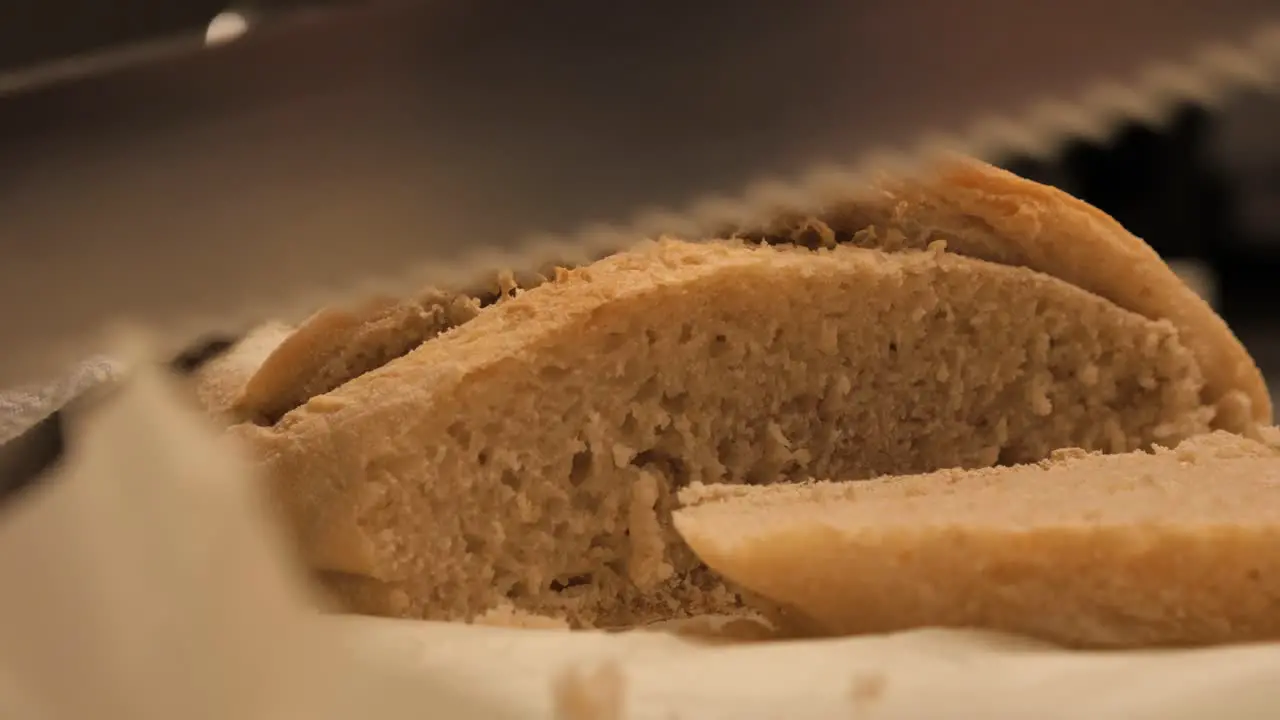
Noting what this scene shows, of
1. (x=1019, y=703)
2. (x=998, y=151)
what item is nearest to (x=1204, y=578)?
(x=1019, y=703)

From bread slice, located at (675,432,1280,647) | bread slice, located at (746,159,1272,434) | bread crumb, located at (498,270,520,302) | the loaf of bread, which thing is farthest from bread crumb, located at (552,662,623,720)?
bread slice, located at (746,159,1272,434)

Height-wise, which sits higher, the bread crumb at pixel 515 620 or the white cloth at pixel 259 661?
the white cloth at pixel 259 661

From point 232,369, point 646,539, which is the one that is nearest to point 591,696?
point 646,539

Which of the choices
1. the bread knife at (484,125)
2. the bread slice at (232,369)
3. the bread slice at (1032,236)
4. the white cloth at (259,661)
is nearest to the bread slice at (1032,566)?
the white cloth at (259,661)

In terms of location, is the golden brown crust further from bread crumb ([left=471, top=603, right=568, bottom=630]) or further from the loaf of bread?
bread crumb ([left=471, top=603, right=568, bottom=630])

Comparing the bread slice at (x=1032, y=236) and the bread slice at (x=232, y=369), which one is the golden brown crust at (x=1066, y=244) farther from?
the bread slice at (x=232, y=369)

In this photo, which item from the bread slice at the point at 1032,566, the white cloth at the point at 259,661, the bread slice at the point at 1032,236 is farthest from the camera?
the bread slice at the point at 1032,236

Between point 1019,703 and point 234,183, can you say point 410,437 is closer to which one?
point 234,183

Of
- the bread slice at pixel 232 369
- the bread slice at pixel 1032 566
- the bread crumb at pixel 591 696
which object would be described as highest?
the bread slice at pixel 232 369

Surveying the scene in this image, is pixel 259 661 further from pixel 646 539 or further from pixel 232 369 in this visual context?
pixel 232 369
